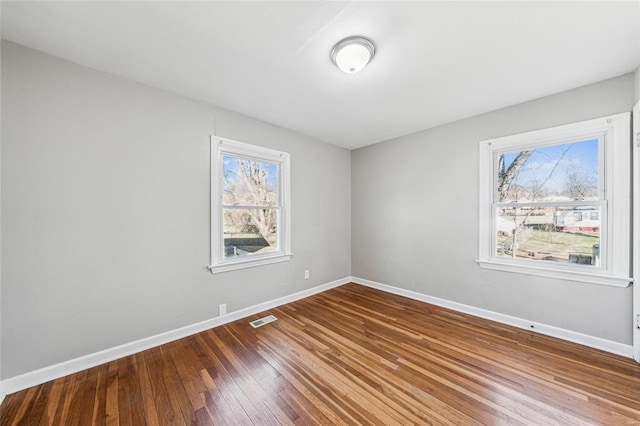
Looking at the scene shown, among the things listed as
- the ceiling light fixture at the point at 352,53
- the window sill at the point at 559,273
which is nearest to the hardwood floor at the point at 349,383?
the window sill at the point at 559,273

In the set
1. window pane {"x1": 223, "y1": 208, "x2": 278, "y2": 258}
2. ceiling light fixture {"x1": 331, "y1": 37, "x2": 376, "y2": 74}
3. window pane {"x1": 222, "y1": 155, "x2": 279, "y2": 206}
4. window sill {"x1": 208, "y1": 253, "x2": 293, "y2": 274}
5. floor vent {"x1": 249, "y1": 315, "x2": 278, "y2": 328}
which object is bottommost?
floor vent {"x1": 249, "y1": 315, "x2": 278, "y2": 328}

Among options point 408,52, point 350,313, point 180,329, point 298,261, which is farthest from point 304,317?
point 408,52

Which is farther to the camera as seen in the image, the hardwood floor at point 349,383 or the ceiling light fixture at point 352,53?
the ceiling light fixture at point 352,53

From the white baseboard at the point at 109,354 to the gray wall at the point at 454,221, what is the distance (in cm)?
218

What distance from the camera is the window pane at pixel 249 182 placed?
291 cm

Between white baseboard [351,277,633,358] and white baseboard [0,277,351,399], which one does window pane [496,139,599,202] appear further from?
white baseboard [0,277,351,399]

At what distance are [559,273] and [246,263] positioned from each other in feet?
11.4

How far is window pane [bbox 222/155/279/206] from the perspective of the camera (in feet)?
9.54

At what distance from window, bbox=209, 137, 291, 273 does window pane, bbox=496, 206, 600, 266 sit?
2825 millimetres

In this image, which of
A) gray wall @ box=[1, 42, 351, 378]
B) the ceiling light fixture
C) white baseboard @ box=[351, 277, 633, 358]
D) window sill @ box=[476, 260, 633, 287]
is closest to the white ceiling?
the ceiling light fixture

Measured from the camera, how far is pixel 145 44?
1.75 metres

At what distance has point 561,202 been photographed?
2.47 m

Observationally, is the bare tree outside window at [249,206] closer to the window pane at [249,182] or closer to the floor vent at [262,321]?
the window pane at [249,182]

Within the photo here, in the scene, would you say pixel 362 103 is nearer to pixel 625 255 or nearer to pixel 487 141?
pixel 487 141
